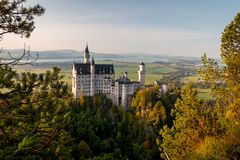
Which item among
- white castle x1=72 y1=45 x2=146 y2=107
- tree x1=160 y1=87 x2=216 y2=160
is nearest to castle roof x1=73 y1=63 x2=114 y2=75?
white castle x1=72 y1=45 x2=146 y2=107

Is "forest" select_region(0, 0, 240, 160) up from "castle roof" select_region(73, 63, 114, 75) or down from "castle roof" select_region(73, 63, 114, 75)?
up

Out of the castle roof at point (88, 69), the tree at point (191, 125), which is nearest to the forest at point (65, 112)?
the tree at point (191, 125)

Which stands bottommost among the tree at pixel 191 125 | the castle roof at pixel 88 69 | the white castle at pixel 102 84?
the white castle at pixel 102 84

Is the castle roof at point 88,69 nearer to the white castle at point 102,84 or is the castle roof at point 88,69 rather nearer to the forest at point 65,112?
the white castle at point 102,84

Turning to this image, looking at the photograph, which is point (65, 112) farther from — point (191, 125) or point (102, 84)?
point (102, 84)

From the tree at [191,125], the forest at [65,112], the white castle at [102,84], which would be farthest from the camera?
the white castle at [102,84]

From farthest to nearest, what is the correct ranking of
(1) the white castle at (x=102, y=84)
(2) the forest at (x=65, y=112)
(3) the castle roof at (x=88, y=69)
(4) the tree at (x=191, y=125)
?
1. (3) the castle roof at (x=88, y=69)
2. (1) the white castle at (x=102, y=84)
3. (4) the tree at (x=191, y=125)
4. (2) the forest at (x=65, y=112)

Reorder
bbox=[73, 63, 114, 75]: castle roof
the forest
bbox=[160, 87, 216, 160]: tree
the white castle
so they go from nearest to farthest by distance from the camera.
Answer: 1. the forest
2. bbox=[160, 87, 216, 160]: tree
3. the white castle
4. bbox=[73, 63, 114, 75]: castle roof

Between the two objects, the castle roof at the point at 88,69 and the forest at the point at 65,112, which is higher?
the forest at the point at 65,112

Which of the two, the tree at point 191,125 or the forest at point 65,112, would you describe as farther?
the tree at point 191,125

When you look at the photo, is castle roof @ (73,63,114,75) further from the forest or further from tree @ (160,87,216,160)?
tree @ (160,87,216,160)
